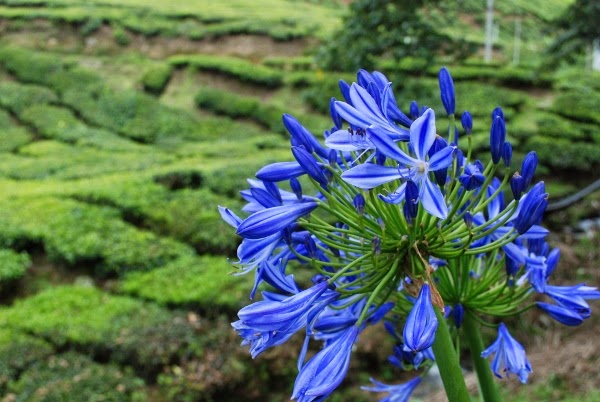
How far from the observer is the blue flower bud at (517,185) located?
1.07 meters

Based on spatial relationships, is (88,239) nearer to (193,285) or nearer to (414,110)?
(193,285)

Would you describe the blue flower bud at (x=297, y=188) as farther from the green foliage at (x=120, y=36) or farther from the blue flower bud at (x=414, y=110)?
the green foliage at (x=120, y=36)

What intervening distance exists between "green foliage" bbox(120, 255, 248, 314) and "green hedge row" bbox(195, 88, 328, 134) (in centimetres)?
624

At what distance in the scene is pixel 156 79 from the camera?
14242mm

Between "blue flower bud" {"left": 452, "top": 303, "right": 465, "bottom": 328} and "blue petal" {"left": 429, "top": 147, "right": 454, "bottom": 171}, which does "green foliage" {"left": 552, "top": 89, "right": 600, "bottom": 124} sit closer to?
"blue flower bud" {"left": 452, "top": 303, "right": 465, "bottom": 328}

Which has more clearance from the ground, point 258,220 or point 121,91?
point 258,220

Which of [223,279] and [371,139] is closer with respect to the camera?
[371,139]

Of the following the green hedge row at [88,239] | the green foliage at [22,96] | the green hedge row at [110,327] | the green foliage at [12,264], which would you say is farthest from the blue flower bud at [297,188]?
the green foliage at [22,96]

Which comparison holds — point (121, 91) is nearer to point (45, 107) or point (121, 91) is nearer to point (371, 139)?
point (45, 107)

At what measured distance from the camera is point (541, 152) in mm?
9484

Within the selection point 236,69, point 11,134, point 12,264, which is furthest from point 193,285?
point 236,69

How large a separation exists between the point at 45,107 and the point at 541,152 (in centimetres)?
909

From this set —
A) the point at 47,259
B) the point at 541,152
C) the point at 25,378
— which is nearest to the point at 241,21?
the point at 541,152

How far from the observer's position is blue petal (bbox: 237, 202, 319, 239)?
975mm
